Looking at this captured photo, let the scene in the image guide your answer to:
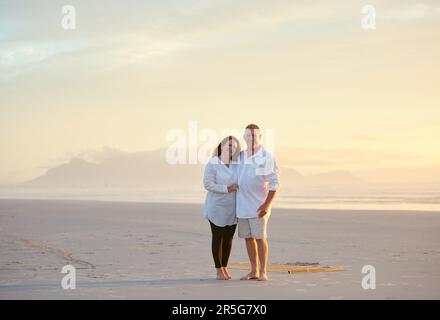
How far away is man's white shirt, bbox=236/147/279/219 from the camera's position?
30.3ft

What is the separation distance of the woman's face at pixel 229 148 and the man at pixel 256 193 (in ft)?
0.58

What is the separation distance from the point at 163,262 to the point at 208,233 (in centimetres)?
576

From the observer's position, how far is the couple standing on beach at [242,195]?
9.26 m

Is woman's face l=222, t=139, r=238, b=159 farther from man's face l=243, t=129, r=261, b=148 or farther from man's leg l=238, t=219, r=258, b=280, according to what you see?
man's leg l=238, t=219, r=258, b=280

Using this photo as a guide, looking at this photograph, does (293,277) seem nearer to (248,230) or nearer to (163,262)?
(248,230)

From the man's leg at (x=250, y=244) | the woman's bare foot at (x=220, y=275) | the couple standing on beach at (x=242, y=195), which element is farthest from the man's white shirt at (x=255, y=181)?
the woman's bare foot at (x=220, y=275)

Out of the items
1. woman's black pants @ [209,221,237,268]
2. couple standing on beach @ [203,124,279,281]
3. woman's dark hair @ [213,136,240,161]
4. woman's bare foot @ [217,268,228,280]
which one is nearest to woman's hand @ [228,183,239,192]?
couple standing on beach @ [203,124,279,281]

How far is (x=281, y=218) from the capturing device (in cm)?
2231

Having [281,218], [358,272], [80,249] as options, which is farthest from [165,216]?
[358,272]

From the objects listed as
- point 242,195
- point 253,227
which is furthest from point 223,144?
point 253,227

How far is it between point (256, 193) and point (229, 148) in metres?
0.66

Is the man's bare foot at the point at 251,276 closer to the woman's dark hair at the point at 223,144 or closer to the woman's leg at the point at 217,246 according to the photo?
the woman's leg at the point at 217,246
